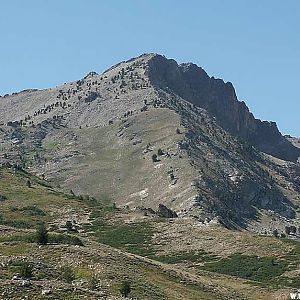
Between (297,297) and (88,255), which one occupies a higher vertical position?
(88,255)

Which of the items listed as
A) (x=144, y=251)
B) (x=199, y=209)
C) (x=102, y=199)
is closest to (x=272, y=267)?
(x=144, y=251)

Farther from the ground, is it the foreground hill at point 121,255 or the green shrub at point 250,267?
the foreground hill at point 121,255

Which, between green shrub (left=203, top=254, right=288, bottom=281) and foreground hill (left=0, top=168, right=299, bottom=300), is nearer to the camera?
foreground hill (left=0, top=168, right=299, bottom=300)

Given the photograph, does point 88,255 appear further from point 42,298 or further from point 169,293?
point 42,298

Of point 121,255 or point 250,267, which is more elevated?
point 121,255

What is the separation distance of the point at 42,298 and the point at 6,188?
4396 inches

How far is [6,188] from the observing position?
136 metres

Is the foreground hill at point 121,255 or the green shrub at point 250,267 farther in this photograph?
the green shrub at point 250,267

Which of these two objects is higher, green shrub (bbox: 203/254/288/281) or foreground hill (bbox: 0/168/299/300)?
foreground hill (bbox: 0/168/299/300)

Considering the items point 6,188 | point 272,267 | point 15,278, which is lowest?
point 272,267

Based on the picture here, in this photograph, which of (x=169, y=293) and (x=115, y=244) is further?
(x=115, y=244)

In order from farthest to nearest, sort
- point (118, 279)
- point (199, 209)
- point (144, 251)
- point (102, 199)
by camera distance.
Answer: point (102, 199), point (199, 209), point (144, 251), point (118, 279)

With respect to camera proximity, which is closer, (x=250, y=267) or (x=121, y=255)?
(x=121, y=255)

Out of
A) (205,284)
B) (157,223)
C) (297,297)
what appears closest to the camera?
(297,297)
